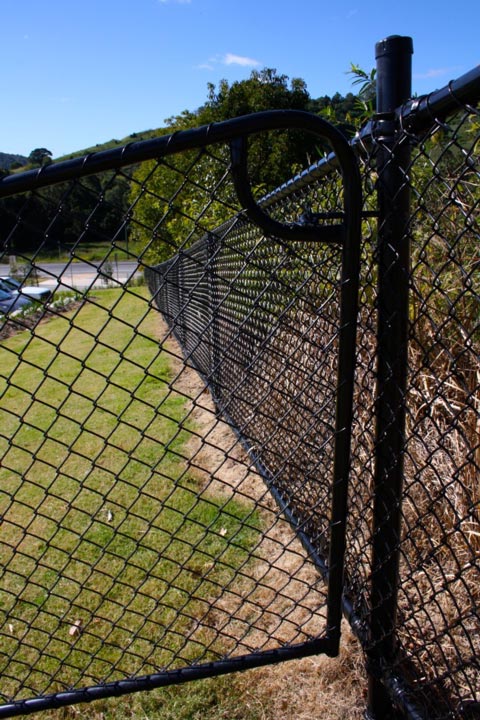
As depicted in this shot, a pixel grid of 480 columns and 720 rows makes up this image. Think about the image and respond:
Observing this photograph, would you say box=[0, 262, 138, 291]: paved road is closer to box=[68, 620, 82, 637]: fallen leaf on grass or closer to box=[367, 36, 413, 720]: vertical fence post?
box=[367, 36, 413, 720]: vertical fence post

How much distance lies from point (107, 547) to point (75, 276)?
43206mm

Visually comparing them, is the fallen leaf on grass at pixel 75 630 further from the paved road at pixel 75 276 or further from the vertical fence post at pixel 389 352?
the paved road at pixel 75 276

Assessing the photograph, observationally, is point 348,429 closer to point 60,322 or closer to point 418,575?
point 418,575

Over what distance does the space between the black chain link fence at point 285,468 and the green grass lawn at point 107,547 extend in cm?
2

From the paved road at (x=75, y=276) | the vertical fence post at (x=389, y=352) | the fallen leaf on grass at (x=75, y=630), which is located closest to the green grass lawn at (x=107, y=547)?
the fallen leaf on grass at (x=75, y=630)

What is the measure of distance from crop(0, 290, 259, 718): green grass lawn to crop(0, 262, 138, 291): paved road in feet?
0.42

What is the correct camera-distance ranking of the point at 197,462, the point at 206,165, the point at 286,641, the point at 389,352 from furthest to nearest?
the point at 206,165
the point at 197,462
the point at 286,641
the point at 389,352

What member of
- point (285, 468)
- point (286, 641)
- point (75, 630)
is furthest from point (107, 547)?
point (285, 468)

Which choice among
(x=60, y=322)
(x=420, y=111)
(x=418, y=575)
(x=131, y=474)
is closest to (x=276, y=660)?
→ (x=418, y=575)

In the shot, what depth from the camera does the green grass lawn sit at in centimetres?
216

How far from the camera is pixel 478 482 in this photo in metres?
2.35

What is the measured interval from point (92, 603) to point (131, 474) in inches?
62.8

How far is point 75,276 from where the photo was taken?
43.6 metres

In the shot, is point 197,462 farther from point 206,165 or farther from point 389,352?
point 206,165
